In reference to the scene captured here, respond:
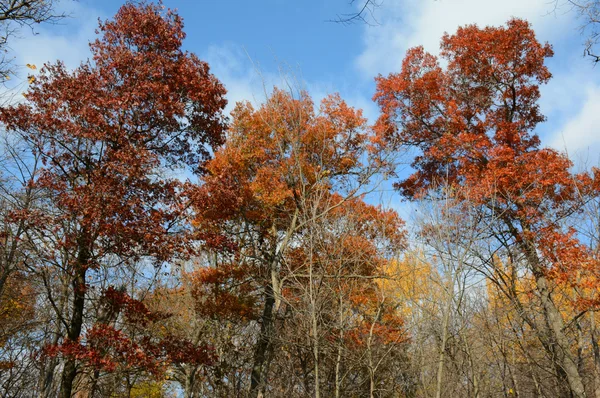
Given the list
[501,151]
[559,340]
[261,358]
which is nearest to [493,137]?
[501,151]

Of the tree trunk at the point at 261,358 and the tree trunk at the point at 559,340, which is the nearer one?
the tree trunk at the point at 559,340

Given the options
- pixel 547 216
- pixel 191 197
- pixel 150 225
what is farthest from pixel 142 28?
pixel 547 216

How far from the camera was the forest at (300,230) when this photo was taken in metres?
6.48

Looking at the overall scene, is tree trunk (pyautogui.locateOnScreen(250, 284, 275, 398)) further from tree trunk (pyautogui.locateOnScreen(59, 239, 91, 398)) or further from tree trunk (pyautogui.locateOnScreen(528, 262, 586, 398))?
tree trunk (pyautogui.locateOnScreen(528, 262, 586, 398))

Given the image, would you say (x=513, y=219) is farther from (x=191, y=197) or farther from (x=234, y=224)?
(x=191, y=197)

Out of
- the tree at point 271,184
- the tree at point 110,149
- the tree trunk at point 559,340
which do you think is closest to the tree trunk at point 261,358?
the tree at point 271,184

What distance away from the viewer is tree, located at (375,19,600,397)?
882 cm

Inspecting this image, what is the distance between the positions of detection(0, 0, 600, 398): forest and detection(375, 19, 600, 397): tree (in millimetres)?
58

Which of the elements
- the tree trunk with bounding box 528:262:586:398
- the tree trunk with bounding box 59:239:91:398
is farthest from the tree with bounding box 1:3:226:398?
the tree trunk with bounding box 528:262:586:398

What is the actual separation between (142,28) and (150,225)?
391 cm

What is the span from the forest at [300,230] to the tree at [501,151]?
0.19 ft

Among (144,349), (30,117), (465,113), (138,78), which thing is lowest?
(144,349)

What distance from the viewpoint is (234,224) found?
35.9 ft

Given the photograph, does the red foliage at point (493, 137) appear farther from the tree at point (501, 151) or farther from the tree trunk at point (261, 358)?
the tree trunk at point (261, 358)
